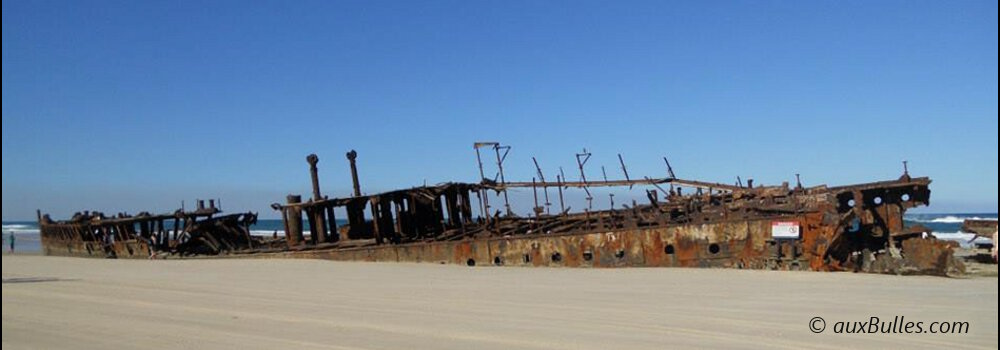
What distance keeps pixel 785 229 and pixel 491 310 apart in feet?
24.1

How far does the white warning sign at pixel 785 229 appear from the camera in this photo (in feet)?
45.7

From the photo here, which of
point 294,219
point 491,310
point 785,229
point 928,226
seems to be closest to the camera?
point 491,310

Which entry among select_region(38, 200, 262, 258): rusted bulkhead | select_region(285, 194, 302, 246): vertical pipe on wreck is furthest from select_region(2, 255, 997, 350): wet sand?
select_region(38, 200, 262, 258): rusted bulkhead

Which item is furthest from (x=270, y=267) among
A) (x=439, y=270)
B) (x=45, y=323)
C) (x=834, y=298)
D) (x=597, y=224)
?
(x=834, y=298)

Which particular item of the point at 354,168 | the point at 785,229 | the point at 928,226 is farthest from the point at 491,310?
the point at 928,226

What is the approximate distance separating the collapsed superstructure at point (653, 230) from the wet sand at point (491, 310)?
3.02 feet

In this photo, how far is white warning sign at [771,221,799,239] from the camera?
13938 mm

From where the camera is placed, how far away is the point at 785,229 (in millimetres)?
14023

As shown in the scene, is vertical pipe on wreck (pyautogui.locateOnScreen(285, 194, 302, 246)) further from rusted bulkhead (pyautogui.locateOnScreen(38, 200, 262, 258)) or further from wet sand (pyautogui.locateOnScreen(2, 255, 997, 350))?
wet sand (pyautogui.locateOnScreen(2, 255, 997, 350))

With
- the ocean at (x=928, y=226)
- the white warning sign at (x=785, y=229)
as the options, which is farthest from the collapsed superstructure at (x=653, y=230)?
the ocean at (x=928, y=226)

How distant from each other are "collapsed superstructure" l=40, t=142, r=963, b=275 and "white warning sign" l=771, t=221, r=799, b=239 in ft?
0.05

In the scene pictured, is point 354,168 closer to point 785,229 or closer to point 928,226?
point 785,229

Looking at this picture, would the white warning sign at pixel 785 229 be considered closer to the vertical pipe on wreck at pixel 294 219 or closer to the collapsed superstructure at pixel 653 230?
the collapsed superstructure at pixel 653 230

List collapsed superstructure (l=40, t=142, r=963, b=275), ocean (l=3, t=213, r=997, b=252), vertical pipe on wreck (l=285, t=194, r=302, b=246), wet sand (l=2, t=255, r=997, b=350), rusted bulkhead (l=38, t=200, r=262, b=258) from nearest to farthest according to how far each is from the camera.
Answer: wet sand (l=2, t=255, r=997, b=350) → collapsed superstructure (l=40, t=142, r=963, b=275) → vertical pipe on wreck (l=285, t=194, r=302, b=246) → rusted bulkhead (l=38, t=200, r=262, b=258) → ocean (l=3, t=213, r=997, b=252)
